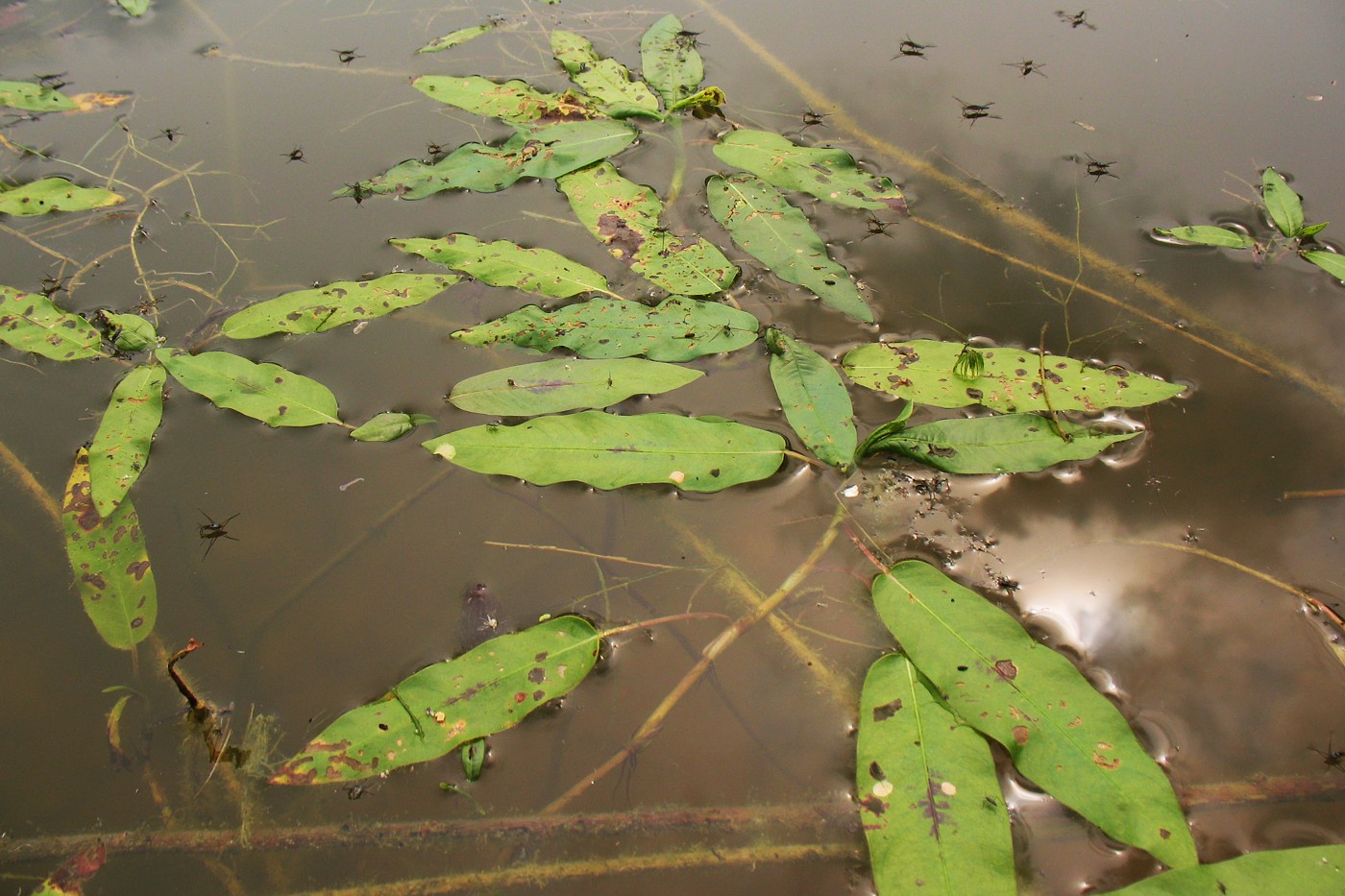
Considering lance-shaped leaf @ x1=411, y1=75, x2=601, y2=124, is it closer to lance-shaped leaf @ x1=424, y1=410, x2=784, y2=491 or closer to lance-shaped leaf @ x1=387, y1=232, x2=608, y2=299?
lance-shaped leaf @ x1=387, y1=232, x2=608, y2=299

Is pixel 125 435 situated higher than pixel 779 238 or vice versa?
pixel 779 238

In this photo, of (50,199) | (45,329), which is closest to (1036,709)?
(45,329)

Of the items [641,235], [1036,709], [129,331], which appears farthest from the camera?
[641,235]

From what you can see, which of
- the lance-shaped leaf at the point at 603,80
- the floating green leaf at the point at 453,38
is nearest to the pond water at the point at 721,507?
the lance-shaped leaf at the point at 603,80

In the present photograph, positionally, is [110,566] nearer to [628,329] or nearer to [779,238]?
[628,329]

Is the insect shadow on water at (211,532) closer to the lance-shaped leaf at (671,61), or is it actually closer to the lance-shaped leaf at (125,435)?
the lance-shaped leaf at (125,435)

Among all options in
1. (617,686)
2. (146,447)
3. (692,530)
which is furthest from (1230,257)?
(146,447)

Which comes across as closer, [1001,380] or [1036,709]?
[1036,709]

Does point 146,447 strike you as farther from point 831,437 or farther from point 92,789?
point 831,437
